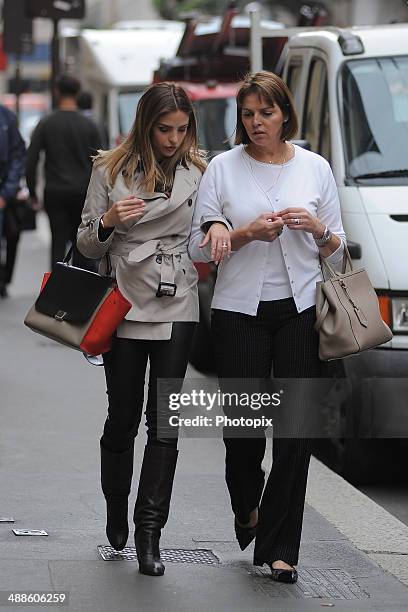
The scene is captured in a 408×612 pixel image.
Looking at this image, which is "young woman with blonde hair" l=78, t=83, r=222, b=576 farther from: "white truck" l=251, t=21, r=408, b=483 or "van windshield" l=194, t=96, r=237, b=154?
"van windshield" l=194, t=96, r=237, b=154

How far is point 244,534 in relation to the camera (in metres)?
5.90

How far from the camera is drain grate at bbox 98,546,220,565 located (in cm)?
587

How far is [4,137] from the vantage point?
12156 millimetres

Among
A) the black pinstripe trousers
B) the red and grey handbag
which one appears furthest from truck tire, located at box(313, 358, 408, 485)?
the red and grey handbag

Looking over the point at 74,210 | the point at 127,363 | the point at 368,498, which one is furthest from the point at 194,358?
the point at 127,363

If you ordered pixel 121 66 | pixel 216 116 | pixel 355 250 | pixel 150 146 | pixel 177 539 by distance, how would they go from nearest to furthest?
1. pixel 150 146
2. pixel 177 539
3. pixel 355 250
4. pixel 216 116
5. pixel 121 66

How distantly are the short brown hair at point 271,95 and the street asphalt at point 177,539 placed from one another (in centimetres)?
160

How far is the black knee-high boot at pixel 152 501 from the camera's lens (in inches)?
222

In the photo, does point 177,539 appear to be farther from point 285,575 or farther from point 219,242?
point 219,242

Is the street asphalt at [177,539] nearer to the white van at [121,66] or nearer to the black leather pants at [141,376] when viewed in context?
the black leather pants at [141,376]

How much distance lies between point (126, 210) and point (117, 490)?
1.09m

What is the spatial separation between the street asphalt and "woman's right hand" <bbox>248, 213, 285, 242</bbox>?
123cm

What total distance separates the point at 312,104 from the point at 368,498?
283 cm

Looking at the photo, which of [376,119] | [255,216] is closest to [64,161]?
[376,119]
